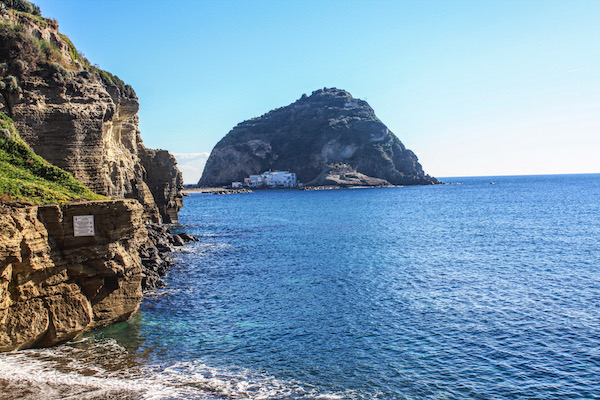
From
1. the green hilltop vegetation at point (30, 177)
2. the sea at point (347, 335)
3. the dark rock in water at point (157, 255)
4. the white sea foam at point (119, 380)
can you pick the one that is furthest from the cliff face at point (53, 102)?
the white sea foam at point (119, 380)

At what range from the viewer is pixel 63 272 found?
694 inches

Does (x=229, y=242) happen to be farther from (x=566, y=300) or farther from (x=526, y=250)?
(x=566, y=300)

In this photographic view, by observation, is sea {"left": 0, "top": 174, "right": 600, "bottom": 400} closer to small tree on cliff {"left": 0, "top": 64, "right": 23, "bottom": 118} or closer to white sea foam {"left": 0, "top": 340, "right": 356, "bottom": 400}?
white sea foam {"left": 0, "top": 340, "right": 356, "bottom": 400}

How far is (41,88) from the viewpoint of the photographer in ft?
82.3

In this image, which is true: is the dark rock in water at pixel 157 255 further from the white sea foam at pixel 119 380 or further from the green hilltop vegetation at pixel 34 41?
the green hilltop vegetation at pixel 34 41

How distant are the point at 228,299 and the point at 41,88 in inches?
585

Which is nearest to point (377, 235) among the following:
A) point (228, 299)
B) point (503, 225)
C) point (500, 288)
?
point (503, 225)

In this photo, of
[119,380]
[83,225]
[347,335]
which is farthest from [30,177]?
[347,335]

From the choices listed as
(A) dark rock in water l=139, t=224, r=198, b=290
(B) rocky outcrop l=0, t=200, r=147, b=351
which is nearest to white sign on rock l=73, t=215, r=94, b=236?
(B) rocky outcrop l=0, t=200, r=147, b=351

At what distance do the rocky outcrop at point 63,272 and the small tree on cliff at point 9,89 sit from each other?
9.72 meters

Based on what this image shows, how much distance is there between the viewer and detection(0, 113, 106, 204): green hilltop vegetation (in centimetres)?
1823

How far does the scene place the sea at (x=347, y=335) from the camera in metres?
15.4

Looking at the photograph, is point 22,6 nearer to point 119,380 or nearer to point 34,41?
point 34,41

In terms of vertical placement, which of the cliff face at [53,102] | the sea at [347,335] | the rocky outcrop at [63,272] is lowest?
the sea at [347,335]
